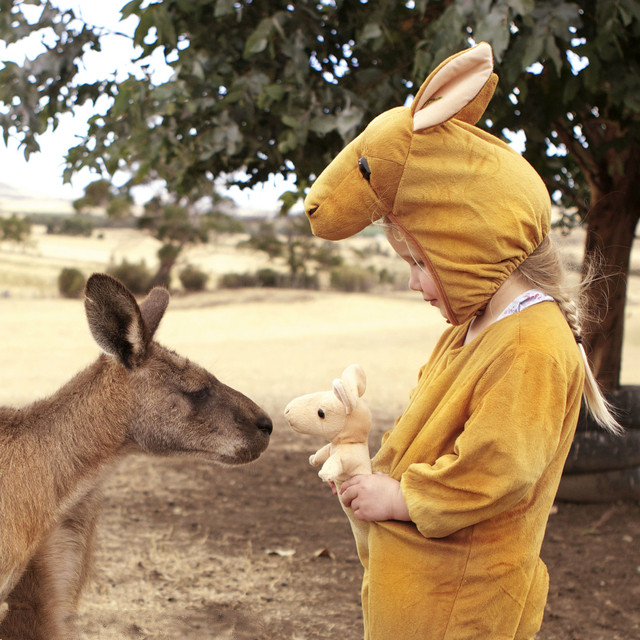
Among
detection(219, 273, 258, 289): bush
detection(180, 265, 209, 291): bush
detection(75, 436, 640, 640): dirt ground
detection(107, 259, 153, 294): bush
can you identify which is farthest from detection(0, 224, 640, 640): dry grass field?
detection(219, 273, 258, 289): bush

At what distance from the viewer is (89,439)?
2.71m

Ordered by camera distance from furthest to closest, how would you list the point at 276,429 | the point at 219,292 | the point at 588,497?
the point at 219,292 < the point at 276,429 < the point at 588,497

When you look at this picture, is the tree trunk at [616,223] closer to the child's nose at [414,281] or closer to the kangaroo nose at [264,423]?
the kangaroo nose at [264,423]

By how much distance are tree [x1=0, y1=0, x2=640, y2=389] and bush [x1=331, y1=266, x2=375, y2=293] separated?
73.8 feet

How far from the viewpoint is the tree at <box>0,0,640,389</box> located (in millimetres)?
3256

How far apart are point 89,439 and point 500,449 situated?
4.94ft

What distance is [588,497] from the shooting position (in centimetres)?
534

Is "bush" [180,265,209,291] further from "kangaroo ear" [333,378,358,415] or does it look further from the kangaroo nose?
"kangaroo ear" [333,378,358,415]

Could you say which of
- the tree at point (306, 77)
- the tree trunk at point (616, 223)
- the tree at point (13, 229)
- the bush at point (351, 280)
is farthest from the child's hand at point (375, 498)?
the tree at point (13, 229)

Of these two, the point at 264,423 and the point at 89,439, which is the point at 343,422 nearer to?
the point at 264,423

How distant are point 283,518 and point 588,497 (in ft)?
7.10

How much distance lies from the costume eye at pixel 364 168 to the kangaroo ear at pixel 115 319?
95 cm

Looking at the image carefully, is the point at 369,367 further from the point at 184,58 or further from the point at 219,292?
the point at 219,292

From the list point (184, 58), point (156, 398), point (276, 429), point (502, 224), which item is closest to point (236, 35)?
point (184, 58)
